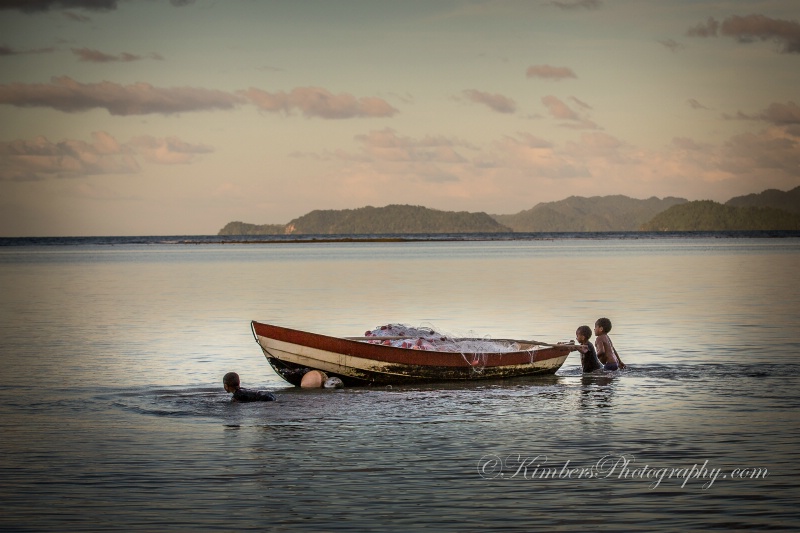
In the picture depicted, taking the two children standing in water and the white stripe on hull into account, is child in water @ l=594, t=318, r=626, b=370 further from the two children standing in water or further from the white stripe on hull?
the white stripe on hull

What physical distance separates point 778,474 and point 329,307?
108ft

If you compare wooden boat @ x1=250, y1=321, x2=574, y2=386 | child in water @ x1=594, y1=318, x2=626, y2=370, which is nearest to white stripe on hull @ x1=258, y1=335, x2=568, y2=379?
wooden boat @ x1=250, y1=321, x2=574, y2=386

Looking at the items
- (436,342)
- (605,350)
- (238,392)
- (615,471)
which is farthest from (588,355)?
(615,471)

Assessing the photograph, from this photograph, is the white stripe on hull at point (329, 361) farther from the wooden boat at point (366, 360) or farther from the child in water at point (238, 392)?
the child in water at point (238, 392)

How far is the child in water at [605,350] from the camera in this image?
24584mm

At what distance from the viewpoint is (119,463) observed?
14.8m

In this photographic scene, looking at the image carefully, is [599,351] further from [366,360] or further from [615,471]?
[615,471]

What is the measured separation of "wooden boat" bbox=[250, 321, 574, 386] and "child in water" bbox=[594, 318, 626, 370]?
2151 mm

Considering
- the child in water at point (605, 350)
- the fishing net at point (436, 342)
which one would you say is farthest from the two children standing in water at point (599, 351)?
the fishing net at point (436, 342)

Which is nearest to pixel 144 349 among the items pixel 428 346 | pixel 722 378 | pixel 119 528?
pixel 428 346

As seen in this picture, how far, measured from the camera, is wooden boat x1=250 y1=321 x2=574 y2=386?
21.9m

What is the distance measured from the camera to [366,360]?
22188mm

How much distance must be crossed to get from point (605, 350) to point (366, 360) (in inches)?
253

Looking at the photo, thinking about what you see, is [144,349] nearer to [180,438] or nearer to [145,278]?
[180,438]
